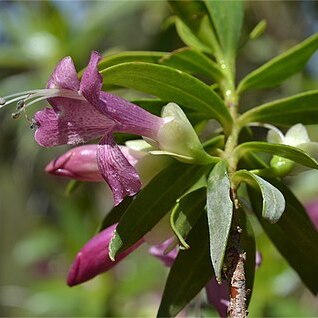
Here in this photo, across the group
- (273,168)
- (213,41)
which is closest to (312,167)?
(273,168)

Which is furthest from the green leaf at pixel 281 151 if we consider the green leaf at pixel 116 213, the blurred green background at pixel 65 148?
the blurred green background at pixel 65 148

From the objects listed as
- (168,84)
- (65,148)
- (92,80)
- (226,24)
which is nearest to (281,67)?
(226,24)

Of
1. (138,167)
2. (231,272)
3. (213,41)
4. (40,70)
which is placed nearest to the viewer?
(231,272)

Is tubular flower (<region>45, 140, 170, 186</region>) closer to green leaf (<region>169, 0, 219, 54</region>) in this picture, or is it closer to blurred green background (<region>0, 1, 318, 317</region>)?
green leaf (<region>169, 0, 219, 54</region>)

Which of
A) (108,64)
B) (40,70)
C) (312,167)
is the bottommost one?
(312,167)

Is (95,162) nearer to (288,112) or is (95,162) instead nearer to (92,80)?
(92,80)

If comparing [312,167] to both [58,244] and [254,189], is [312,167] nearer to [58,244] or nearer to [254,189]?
[254,189]

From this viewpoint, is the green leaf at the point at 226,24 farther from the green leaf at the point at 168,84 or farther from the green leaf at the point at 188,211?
the green leaf at the point at 188,211
